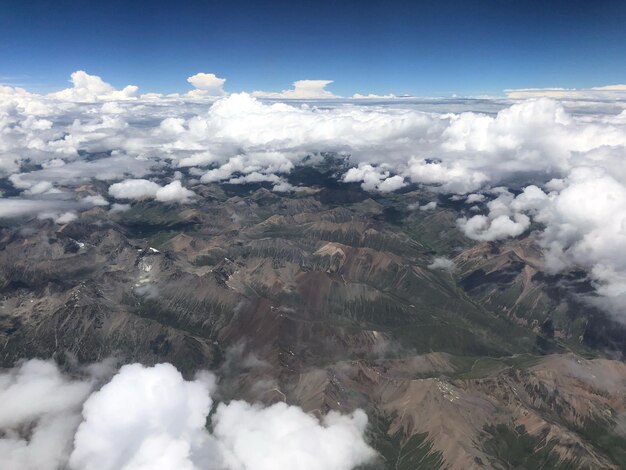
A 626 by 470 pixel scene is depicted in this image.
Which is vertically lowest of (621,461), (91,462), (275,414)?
(621,461)

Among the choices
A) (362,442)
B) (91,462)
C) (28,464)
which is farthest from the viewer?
(362,442)

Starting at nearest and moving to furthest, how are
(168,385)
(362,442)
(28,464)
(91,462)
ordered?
1. (91,462)
2. (168,385)
3. (28,464)
4. (362,442)

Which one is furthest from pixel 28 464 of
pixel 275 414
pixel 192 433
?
pixel 275 414

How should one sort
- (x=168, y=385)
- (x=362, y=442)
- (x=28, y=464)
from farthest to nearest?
(x=362, y=442)
(x=28, y=464)
(x=168, y=385)

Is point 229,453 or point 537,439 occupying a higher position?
point 229,453

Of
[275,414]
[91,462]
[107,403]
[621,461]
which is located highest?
[107,403]

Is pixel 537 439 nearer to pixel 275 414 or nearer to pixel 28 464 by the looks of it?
pixel 275 414

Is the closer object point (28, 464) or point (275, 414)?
point (28, 464)

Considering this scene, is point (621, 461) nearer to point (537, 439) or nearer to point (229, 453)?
point (537, 439)

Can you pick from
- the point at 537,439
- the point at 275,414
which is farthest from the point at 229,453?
the point at 537,439
